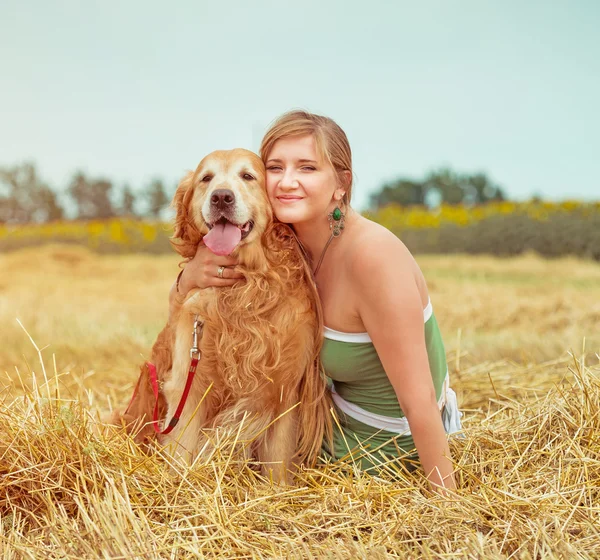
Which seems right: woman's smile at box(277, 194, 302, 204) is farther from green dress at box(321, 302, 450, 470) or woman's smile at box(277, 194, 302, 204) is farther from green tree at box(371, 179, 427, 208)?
green tree at box(371, 179, 427, 208)

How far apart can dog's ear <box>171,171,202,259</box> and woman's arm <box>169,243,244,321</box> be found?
0.05m

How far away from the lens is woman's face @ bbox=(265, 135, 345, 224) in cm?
228

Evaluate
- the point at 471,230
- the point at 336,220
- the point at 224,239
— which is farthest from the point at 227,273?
the point at 471,230

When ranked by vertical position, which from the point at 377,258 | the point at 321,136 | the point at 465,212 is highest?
the point at 321,136

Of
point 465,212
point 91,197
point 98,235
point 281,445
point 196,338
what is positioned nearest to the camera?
point 196,338

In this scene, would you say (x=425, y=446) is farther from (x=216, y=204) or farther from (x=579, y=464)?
(x=216, y=204)

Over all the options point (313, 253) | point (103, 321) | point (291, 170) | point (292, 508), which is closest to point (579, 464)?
point (292, 508)

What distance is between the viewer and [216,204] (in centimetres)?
229

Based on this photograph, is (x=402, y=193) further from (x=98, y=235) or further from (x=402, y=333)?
(x=402, y=333)

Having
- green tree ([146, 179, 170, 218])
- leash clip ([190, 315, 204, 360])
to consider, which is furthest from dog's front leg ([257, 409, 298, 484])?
green tree ([146, 179, 170, 218])

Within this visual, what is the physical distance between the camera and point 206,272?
242cm

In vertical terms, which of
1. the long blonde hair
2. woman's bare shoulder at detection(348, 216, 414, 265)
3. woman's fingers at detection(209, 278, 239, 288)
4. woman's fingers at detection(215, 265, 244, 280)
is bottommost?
woman's fingers at detection(209, 278, 239, 288)

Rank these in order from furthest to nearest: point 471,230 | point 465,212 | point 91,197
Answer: point 91,197
point 465,212
point 471,230

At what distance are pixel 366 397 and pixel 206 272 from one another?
2.93 ft
